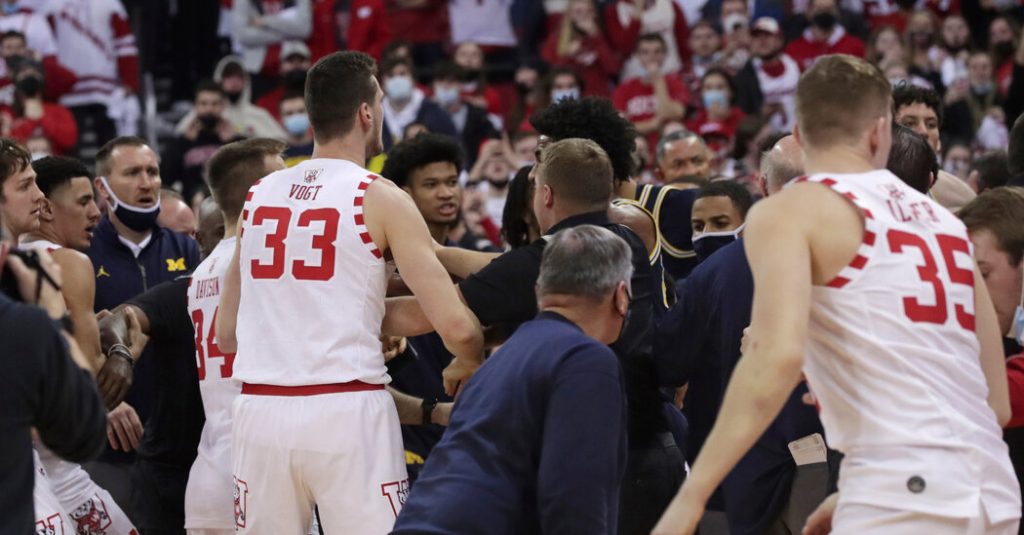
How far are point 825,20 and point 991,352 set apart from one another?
42.5ft

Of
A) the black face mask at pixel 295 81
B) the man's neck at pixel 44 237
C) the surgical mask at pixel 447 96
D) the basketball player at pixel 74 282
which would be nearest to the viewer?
the basketball player at pixel 74 282

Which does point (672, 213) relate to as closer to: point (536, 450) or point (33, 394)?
point (536, 450)

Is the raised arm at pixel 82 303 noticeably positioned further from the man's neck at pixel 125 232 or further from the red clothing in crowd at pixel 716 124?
the red clothing in crowd at pixel 716 124

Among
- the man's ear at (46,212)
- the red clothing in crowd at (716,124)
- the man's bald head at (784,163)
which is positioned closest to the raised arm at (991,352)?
the man's bald head at (784,163)

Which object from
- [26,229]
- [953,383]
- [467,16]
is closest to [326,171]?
[26,229]

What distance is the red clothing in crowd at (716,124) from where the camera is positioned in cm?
1402

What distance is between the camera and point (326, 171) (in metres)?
5.36

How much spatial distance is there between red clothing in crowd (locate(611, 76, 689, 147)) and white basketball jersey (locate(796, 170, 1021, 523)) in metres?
11.5

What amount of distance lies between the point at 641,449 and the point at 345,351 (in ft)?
A: 4.16

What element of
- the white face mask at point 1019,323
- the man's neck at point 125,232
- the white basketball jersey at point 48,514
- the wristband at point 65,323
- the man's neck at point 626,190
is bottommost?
the white basketball jersey at point 48,514

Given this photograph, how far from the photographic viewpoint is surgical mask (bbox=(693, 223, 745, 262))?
7.05m

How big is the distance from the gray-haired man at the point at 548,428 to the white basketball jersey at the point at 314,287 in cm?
91

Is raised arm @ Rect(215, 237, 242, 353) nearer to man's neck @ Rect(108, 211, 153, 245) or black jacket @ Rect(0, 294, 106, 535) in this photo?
black jacket @ Rect(0, 294, 106, 535)

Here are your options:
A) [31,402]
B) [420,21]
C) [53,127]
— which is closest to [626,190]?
[31,402]
